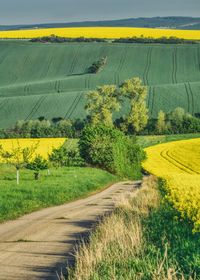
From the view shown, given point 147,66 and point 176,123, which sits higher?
point 147,66

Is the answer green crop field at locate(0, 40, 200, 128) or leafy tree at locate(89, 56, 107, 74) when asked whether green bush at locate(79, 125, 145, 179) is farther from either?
leafy tree at locate(89, 56, 107, 74)

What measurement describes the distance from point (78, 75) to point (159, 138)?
5768 centimetres

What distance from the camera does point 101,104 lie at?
345ft

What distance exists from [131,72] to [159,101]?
103 feet

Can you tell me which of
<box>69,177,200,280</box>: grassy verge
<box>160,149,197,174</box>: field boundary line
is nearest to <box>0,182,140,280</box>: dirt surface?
<box>69,177,200,280</box>: grassy verge

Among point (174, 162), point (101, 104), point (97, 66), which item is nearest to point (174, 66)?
point (97, 66)

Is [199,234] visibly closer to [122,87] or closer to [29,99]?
[122,87]

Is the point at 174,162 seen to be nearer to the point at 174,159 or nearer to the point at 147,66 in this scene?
the point at 174,159

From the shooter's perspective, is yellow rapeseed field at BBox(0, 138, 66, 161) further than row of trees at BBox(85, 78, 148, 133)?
No

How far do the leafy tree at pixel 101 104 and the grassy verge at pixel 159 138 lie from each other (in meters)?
6.60

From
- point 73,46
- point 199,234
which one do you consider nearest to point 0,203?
point 199,234

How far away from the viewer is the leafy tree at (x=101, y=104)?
342ft

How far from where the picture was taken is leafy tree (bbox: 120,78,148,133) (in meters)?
110

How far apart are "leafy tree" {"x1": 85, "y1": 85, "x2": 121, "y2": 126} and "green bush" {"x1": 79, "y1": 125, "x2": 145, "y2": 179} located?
103 feet
